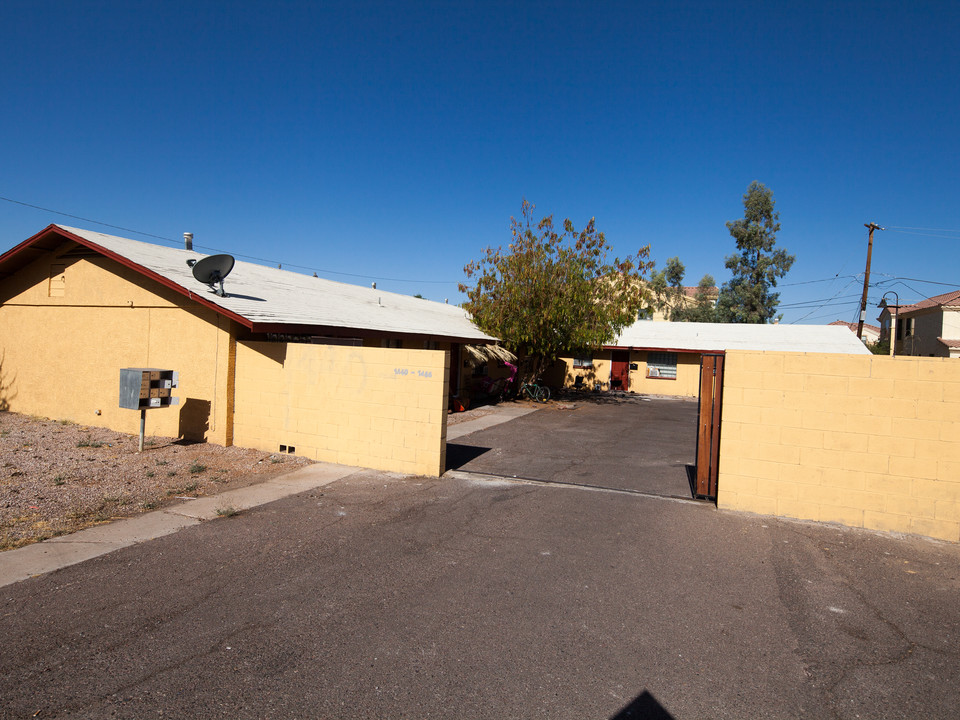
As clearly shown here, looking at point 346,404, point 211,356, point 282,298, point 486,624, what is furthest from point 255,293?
point 486,624

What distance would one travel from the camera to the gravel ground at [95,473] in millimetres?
6551

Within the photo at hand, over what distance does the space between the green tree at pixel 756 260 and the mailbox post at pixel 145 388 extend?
4167cm

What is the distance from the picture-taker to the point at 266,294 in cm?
1292

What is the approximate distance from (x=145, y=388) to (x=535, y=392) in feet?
52.7

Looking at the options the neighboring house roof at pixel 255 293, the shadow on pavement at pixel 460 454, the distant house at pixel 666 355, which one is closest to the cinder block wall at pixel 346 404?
the neighboring house roof at pixel 255 293

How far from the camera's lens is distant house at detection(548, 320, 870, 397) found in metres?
28.3

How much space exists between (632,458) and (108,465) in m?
9.61

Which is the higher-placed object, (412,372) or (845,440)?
(412,372)

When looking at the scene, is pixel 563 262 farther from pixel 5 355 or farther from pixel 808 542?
pixel 5 355

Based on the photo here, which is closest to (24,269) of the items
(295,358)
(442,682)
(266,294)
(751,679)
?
(266,294)

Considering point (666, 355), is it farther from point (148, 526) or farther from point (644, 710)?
point (644, 710)

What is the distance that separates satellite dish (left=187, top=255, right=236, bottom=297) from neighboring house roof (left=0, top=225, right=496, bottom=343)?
0.55 feet

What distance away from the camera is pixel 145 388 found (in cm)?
993

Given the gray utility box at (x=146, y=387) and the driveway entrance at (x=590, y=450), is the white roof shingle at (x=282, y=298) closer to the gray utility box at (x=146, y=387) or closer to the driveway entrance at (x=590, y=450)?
the gray utility box at (x=146, y=387)
